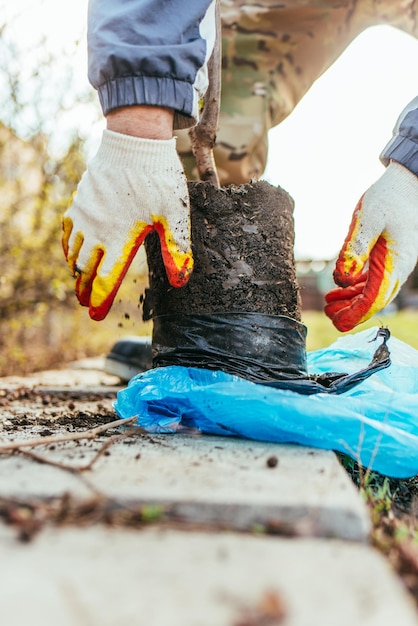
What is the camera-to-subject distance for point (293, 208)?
76.7 inches

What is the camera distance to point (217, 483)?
1000 millimetres

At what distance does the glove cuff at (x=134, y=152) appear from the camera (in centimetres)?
151

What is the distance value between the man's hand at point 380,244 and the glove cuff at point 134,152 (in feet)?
2.18

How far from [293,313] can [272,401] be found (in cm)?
52

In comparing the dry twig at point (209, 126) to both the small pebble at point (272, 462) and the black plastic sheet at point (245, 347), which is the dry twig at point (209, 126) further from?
the small pebble at point (272, 462)

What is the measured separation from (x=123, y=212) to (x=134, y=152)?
0.17m

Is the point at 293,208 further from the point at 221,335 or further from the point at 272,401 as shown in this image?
the point at 272,401

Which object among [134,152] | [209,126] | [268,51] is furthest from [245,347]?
[268,51]

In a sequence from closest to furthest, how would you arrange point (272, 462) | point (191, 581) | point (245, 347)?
point (191, 581)
point (272, 462)
point (245, 347)

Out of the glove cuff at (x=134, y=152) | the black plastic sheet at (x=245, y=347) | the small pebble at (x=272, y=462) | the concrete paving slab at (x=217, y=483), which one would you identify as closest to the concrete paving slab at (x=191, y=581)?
the concrete paving slab at (x=217, y=483)

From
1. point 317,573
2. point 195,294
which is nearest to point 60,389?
point 195,294

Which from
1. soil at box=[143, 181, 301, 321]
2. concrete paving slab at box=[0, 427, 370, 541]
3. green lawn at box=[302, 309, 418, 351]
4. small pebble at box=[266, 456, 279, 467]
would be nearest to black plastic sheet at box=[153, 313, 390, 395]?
soil at box=[143, 181, 301, 321]

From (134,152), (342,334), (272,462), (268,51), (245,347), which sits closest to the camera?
(272,462)

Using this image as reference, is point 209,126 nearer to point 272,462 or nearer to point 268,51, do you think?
point 268,51
